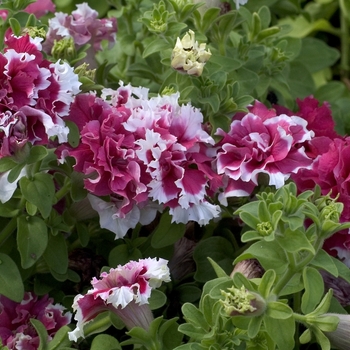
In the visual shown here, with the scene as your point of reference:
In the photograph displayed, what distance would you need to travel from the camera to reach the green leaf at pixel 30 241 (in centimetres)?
95

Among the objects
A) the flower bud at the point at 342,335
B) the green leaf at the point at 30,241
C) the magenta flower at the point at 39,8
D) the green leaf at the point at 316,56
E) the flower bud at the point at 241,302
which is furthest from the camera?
the green leaf at the point at 316,56

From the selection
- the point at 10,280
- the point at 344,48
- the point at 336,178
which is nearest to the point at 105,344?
the point at 10,280

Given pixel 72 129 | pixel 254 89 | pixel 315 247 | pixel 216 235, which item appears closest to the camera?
pixel 315 247

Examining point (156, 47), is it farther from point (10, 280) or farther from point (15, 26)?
point (10, 280)

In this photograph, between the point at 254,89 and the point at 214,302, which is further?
the point at 254,89

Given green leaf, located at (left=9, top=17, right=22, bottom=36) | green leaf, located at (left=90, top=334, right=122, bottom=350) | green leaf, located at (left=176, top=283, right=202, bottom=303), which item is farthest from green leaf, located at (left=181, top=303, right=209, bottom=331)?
green leaf, located at (left=9, top=17, right=22, bottom=36)

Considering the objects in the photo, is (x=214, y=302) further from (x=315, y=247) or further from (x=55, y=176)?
(x=55, y=176)

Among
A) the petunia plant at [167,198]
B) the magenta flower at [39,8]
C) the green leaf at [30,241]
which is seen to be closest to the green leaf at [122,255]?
the petunia plant at [167,198]

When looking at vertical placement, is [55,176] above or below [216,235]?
above

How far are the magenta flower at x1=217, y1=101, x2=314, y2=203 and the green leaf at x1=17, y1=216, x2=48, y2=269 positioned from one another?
0.83 ft

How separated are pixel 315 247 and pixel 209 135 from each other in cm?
27

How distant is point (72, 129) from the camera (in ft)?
3.09

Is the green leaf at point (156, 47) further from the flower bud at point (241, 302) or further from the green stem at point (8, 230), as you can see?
the flower bud at point (241, 302)

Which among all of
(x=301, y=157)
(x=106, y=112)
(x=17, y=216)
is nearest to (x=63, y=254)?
(x=17, y=216)
